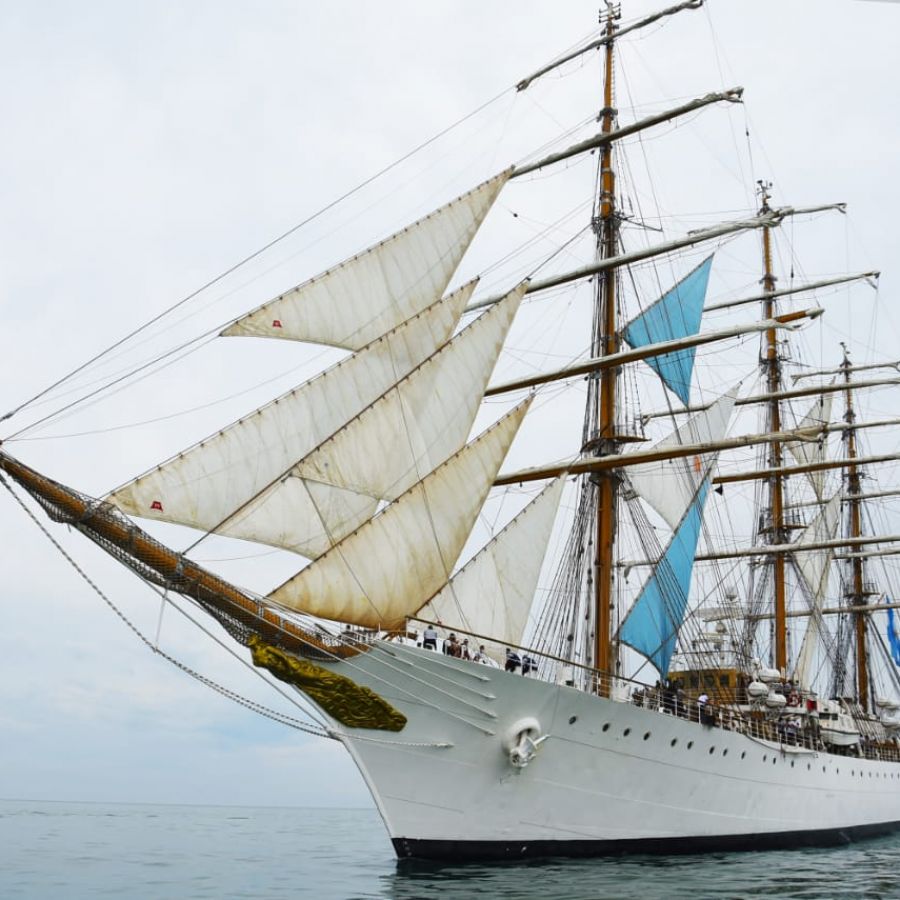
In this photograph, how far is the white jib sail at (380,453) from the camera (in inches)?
682

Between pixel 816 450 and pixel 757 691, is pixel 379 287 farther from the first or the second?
pixel 816 450

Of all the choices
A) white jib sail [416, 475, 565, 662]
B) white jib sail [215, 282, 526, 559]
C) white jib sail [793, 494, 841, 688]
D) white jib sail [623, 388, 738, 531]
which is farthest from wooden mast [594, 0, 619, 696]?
white jib sail [793, 494, 841, 688]

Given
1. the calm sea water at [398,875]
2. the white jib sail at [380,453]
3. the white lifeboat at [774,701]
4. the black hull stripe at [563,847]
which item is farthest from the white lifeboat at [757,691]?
the white jib sail at [380,453]

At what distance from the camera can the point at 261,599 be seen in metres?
16.9

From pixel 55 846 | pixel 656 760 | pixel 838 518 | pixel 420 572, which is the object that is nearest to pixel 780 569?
pixel 838 518

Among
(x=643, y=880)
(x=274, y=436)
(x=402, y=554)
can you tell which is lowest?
(x=643, y=880)

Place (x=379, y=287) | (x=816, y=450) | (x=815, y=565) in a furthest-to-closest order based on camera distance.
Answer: (x=816, y=450) → (x=815, y=565) → (x=379, y=287)

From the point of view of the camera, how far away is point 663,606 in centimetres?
2691

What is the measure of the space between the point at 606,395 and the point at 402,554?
37.4 feet

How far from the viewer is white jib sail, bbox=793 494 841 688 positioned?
37.9 m

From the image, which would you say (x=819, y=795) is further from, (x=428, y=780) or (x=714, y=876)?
(x=428, y=780)

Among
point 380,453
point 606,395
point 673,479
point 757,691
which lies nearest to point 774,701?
point 757,691

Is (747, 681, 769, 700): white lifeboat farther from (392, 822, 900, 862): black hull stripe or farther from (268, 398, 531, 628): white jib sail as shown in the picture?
(268, 398, 531, 628): white jib sail

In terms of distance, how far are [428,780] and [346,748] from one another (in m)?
1.57
